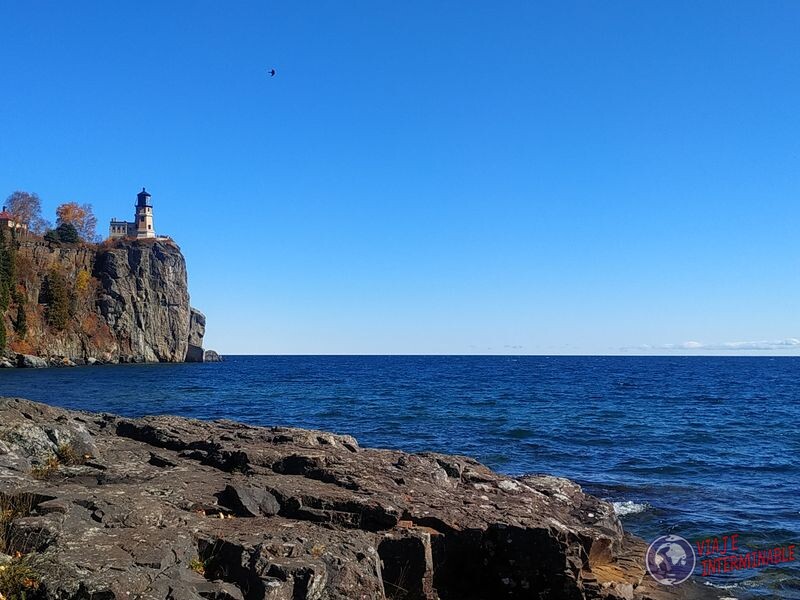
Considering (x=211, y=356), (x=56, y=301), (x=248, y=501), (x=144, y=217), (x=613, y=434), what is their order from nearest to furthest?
(x=248, y=501), (x=613, y=434), (x=56, y=301), (x=144, y=217), (x=211, y=356)

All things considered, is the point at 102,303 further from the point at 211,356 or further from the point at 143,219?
the point at 211,356

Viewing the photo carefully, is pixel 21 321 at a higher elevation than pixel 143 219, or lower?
lower

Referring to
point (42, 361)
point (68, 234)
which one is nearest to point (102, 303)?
point (68, 234)

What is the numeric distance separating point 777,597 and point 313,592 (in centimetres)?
908

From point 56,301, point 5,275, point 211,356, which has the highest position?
point 5,275

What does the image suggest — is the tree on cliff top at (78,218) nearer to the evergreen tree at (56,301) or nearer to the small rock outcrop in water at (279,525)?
the evergreen tree at (56,301)

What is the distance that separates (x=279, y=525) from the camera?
877 cm

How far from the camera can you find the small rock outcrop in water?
6.89 meters

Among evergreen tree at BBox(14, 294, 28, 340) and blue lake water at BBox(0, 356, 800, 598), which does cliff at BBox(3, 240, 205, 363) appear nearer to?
evergreen tree at BBox(14, 294, 28, 340)

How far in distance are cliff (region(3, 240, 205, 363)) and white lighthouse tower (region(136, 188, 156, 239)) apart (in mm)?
5939

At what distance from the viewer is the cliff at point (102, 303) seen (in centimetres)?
9519

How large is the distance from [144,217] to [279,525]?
135 metres

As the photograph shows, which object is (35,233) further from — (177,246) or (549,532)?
(549,532)

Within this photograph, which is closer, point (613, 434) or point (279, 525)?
point (279, 525)
